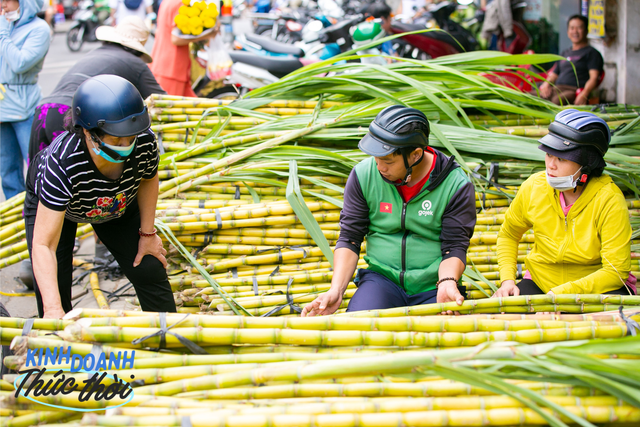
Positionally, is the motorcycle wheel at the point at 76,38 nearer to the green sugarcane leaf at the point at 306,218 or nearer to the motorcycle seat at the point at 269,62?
the motorcycle seat at the point at 269,62

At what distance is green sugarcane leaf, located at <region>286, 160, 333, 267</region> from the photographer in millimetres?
2490

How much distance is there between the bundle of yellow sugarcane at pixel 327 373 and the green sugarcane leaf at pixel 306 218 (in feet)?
3.27

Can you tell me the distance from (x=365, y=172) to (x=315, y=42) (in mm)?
5973

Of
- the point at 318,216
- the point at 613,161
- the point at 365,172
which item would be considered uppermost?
the point at 365,172

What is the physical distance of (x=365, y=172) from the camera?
85.5 inches

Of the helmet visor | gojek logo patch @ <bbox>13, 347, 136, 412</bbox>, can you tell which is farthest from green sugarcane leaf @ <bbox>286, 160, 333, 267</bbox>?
gojek logo patch @ <bbox>13, 347, 136, 412</bbox>

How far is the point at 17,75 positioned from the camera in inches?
167

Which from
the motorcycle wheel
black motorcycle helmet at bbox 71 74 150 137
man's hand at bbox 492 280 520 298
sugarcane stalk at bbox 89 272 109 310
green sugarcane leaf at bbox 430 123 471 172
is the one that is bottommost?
sugarcane stalk at bbox 89 272 109 310

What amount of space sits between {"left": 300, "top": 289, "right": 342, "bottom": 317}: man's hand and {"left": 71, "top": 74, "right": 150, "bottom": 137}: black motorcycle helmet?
0.91 m

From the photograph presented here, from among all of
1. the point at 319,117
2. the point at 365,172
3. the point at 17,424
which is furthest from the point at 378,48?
the point at 17,424

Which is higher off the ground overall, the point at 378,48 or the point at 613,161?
the point at 378,48

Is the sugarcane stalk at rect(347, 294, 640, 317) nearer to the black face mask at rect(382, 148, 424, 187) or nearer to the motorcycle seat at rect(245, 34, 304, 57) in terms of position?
the black face mask at rect(382, 148, 424, 187)

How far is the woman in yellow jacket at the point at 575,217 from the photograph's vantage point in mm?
2043

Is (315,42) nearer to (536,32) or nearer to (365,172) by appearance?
(536,32)
